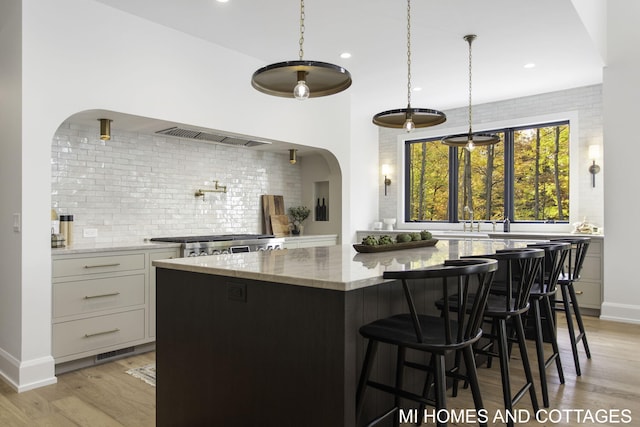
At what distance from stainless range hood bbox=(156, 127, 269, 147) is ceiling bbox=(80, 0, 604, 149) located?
2.87 feet

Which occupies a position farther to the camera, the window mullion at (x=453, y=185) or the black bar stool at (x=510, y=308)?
the window mullion at (x=453, y=185)

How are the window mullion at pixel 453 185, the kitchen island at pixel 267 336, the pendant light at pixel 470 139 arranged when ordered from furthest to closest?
the window mullion at pixel 453 185
the pendant light at pixel 470 139
the kitchen island at pixel 267 336

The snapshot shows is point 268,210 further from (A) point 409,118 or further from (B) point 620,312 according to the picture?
(B) point 620,312

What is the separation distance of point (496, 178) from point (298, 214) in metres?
2.92

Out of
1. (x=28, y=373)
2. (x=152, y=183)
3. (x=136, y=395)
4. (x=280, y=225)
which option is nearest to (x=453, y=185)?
(x=280, y=225)

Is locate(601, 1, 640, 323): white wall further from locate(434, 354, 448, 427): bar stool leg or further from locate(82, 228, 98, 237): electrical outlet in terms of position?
locate(82, 228, 98, 237): electrical outlet

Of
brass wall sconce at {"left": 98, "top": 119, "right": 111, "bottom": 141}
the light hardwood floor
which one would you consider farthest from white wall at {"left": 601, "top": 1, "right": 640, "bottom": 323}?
brass wall sconce at {"left": 98, "top": 119, "right": 111, "bottom": 141}

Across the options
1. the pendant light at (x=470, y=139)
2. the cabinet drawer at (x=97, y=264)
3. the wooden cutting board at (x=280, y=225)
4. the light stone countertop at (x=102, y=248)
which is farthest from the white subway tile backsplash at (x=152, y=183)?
the pendant light at (x=470, y=139)

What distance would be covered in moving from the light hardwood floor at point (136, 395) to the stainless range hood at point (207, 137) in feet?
6.87

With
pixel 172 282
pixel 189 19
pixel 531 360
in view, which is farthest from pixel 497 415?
pixel 189 19

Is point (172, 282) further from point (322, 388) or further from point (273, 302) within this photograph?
point (322, 388)

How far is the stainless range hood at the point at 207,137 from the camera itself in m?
4.40

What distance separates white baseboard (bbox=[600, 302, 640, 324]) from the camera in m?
4.80

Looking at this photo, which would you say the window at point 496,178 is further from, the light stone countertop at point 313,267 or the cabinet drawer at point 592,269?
the light stone countertop at point 313,267
